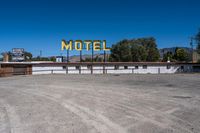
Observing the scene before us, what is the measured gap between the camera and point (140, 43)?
7919cm

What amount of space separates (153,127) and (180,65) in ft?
157

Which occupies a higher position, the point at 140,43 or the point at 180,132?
the point at 140,43

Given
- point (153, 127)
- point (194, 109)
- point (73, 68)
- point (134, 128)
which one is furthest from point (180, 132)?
point (73, 68)

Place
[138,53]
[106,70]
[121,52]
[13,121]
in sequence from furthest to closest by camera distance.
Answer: [138,53] → [121,52] → [106,70] → [13,121]

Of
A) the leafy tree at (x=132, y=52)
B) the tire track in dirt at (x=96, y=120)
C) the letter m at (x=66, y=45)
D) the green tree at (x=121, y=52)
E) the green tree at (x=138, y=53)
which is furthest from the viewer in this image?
the green tree at (x=138, y=53)

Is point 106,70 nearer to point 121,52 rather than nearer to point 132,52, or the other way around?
point 121,52

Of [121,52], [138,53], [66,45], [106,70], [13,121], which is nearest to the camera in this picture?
[13,121]

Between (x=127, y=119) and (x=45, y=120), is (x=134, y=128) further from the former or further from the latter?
(x=45, y=120)

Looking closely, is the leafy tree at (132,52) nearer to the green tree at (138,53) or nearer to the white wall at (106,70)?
the green tree at (138,53)

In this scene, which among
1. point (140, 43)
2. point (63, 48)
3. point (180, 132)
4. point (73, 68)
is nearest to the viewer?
point (180, 132)

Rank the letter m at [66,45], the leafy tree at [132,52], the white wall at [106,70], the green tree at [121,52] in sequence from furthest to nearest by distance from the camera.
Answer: the leafy tree at [132,52]
the green tree at [121,52]
the letter m at [66,45]
the white wall at [106,70]

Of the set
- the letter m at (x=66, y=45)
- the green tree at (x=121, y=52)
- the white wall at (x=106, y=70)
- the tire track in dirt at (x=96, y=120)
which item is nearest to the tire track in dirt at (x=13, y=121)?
the tire track in dirt at (x=96, y=120)

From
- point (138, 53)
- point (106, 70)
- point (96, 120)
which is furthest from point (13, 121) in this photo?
point (138, 53)

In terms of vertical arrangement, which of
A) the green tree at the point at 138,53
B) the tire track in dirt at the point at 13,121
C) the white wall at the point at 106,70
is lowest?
the tire track in dirt at the point at 13,121
